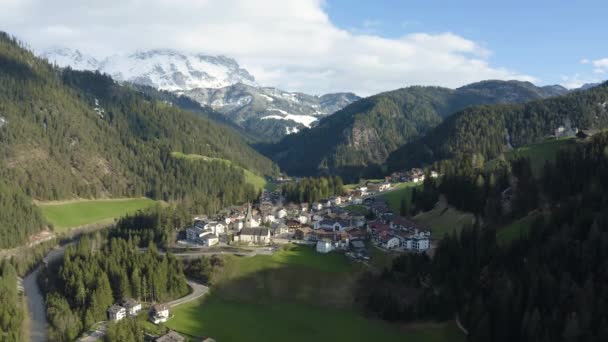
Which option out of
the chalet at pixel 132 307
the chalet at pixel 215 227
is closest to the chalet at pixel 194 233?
the chalet at pixel 215 227

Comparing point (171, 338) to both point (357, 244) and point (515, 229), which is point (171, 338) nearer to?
point (357, 244)

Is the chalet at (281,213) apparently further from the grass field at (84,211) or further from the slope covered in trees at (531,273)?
the grass field at (84,211)

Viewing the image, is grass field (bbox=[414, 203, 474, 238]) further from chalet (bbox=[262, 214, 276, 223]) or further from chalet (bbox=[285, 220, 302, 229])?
chalet (bbox=[262, 214, 276, 223])

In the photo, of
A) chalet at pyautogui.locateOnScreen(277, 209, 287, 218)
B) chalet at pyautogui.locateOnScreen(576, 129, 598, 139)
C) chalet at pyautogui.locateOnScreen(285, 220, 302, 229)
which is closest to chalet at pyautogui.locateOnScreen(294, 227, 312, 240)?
chalet at pyautogui.locateOnScreen(285, 220, 302, 229)

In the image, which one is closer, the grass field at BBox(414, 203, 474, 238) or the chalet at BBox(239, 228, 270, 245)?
the chalet at BBox(239, 228, 270, 245)

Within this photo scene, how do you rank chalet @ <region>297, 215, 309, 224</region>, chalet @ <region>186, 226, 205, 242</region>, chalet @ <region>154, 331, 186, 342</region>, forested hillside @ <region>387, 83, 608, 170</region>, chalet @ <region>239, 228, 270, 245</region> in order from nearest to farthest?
chalet @ <region>154, 331, 186, 342</region>
chalet @ <region>239, 228, 270, 245</region>
chalet @ <region>186, 226, 205, 242</region>
chalet @ <region>297, 215, 309, 224</region>
forested hillside @ <region>387, 83, 608, 170</region>

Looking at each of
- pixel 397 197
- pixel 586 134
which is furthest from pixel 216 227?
pixel 586 134

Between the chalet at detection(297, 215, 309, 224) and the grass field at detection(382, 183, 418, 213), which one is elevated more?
the grass field at detection(382, 183, 418, 213)

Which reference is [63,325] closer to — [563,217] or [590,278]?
[590,278]
